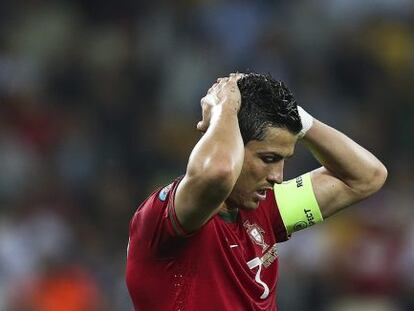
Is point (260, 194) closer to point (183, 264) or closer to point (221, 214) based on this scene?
point (221, 214)

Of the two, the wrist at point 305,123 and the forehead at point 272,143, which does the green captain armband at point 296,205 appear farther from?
the forehead at point 272,143

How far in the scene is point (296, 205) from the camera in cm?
396

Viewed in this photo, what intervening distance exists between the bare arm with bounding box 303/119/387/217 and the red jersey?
0.56 m

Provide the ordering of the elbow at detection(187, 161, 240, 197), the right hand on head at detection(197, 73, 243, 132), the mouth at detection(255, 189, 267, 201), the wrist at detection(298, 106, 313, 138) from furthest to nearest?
the wrist at detection(298, 106, 313, 138), the mouth at detection(255, 189, 267, 201), the right hand on head at detection(197, 73, 243, 132), the elbow at detection(187, 161, 240, 197)

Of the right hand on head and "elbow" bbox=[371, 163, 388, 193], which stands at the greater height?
the right hand on head

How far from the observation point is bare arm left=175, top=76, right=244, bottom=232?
3111mm

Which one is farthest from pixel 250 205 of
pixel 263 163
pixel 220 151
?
pixel 220 151

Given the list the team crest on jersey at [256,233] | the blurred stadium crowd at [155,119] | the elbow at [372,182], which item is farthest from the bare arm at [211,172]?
the blurred stadium crowd at [155,119]

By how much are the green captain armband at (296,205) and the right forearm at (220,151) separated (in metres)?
0.71

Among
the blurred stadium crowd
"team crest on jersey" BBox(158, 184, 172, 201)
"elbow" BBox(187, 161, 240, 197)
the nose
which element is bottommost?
the blurred stadium crowd

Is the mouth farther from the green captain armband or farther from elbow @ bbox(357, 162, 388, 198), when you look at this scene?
elbow @ bbox(357, 162, 388, 198)

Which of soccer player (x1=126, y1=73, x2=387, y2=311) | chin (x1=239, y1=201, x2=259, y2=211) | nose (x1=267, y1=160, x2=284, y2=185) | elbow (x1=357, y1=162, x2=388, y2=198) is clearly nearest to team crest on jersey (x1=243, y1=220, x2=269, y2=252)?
soccer player (x1=126, y1=73, x2=387, y2=311)

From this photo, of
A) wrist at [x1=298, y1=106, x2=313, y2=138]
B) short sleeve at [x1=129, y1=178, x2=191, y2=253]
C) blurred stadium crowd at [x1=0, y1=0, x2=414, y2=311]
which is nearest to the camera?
short sleeve at [x1=129, y1=178, x2=191, y2=253]

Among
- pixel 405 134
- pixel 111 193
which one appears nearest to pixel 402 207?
pixel 405 134
